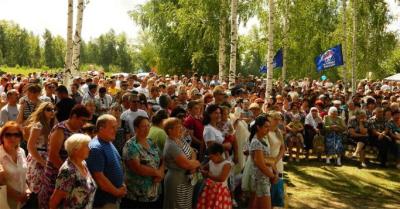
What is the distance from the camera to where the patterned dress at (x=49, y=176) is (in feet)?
16.5

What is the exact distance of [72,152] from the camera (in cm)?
435

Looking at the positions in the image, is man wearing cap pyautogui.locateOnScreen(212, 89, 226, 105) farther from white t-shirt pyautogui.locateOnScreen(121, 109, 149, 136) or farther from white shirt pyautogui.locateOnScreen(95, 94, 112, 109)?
white shirt pyautogui.locateOnScreen(95, 94, 112, 109)

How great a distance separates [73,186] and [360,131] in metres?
10.1

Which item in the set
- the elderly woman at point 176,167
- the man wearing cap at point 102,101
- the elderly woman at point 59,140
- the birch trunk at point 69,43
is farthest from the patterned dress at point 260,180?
the birch trunk at point 69,43

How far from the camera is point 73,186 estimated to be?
4324 mm

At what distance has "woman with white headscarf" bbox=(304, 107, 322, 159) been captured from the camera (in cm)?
1240

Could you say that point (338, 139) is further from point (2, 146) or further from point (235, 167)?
point (2, 146)

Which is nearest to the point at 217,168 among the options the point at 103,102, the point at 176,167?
the point at 176,167

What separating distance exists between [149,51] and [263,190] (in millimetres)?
34375

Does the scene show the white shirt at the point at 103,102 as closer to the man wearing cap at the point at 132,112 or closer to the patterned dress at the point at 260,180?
the man wearing cap at the point at 132,112

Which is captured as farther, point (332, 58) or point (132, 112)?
point (332, 58)

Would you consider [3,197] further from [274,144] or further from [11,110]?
[274,144]

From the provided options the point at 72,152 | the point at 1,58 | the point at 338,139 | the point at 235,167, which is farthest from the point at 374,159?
the point at 1,58

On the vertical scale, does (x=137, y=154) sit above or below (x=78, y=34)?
below
